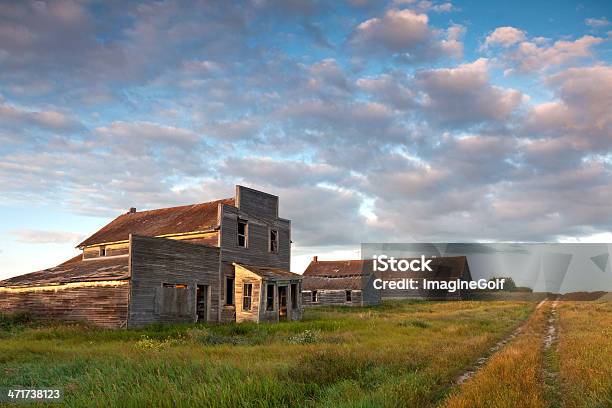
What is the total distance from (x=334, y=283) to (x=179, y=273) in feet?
112

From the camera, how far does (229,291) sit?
2833 centimetres

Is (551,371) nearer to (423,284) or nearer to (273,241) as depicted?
(273,241)

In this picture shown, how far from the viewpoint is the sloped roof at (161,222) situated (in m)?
28.8

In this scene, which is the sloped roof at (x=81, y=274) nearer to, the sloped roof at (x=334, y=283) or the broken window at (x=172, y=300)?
the broken window at (x=172, y=300)

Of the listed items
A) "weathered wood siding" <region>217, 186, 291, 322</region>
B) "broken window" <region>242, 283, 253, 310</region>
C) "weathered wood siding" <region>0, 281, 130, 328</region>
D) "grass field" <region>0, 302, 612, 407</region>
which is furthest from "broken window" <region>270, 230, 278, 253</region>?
"grass field" <region>0, 302, 612, 407</region>

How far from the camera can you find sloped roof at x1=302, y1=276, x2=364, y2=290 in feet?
181

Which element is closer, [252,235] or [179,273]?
[179,273]

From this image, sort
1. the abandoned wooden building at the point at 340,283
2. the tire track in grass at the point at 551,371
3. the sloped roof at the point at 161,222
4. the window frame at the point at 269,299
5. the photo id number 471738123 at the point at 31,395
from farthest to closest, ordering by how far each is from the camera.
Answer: the abandoned wooden building at the point at 340,283
the sloped roof at the point at 161,222
the window frame at the point at 269,299
the tire track in grass at the point at 551,371
the photo id number 471738123 at the point at 31,395

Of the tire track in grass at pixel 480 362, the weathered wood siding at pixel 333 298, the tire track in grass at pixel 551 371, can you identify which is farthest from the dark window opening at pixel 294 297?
the weathered wood siding at pixel 333 298

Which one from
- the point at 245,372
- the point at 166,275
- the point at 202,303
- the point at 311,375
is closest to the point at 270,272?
the point at 202,303

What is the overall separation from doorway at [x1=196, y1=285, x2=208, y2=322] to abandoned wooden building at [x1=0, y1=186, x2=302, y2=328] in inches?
2.1

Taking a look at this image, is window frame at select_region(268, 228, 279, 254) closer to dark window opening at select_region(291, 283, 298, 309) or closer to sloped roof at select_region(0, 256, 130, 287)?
dark window opening at select_region(291, 283, 298, 309)

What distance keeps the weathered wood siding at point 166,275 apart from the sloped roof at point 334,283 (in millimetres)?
30350

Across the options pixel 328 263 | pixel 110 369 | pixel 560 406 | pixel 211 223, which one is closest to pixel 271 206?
pixel 211 223
